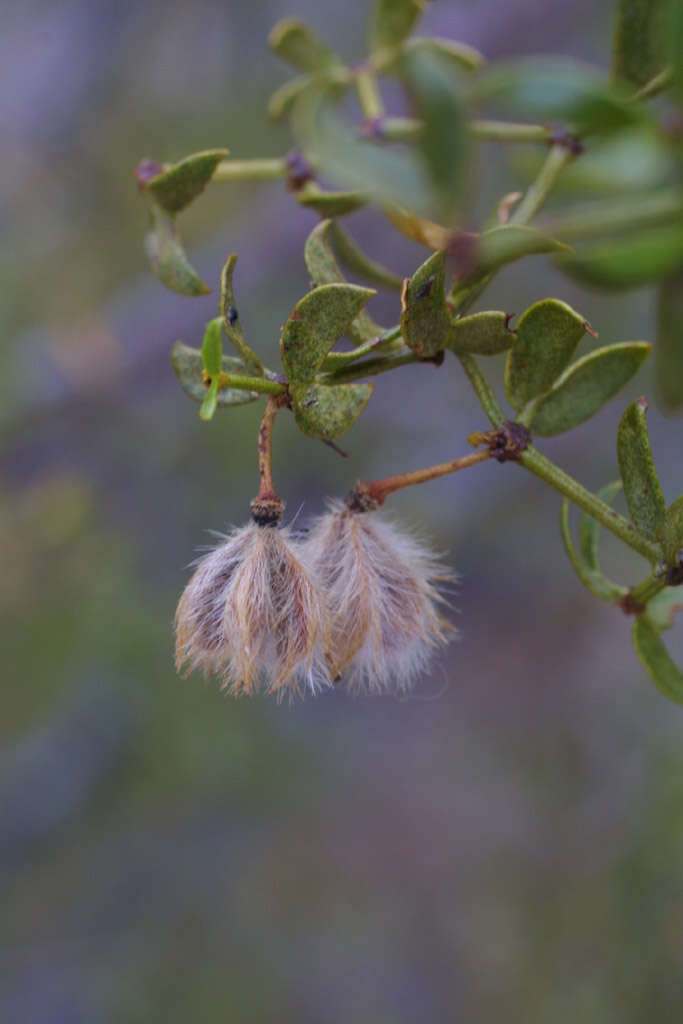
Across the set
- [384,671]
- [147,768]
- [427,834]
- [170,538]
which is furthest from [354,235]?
[427,834]

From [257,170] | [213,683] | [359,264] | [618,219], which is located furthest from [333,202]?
[213,683]

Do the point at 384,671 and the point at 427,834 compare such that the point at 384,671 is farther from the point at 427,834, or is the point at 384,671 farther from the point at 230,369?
the point at 427,834

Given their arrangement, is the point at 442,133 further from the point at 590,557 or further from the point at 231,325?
the point at 590,557

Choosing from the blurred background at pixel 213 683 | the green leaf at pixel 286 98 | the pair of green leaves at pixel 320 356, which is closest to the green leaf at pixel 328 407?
the pair of green leaves at pixel 320 356

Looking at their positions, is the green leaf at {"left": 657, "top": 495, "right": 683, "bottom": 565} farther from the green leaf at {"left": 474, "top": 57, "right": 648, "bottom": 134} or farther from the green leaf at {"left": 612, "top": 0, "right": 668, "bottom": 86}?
the green leaf at {"left": 612, "top": 0, "right": 668, "bottom": 86}

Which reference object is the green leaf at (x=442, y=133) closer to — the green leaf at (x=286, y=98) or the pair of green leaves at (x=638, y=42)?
the pair of green leaves at (x=638, y=42)

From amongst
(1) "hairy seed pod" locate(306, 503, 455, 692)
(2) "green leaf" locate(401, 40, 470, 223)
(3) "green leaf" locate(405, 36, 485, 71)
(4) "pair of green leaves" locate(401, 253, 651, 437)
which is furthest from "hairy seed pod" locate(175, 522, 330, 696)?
(3) "green leaf" locate(405, 36, 485, 71)

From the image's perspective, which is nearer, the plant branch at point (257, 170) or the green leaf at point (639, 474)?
Result: the green leaf at point (639, 474)
